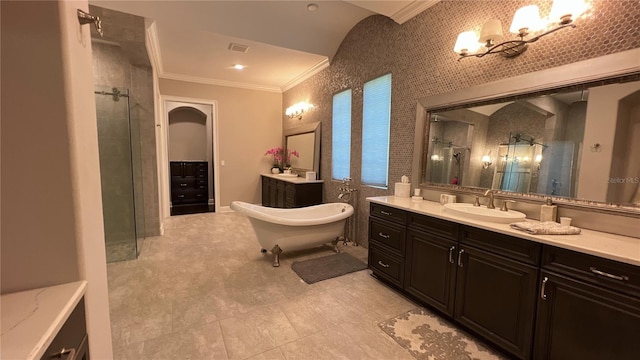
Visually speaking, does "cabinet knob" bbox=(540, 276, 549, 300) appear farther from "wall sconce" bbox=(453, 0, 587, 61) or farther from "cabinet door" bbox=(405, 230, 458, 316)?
"wall sconce" bbox=(453, 0, 587, 61)

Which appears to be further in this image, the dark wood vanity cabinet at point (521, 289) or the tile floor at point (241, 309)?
the tile floor at point (241, 309)

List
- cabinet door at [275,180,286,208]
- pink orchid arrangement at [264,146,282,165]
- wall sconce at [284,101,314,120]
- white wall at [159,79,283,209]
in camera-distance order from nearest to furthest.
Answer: cabinet door at [275,180,286,208] < wall sconce at [284,101,314,120] < white wall at [159,79,283,209] < pink orchid arrangement at [264,146,282,165]

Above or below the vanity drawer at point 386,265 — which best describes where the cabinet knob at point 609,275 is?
above

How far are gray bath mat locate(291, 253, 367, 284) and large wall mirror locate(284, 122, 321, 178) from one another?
1.86 meters

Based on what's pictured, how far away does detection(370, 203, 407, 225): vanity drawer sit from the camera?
2.45m

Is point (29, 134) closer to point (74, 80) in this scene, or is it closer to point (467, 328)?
point (74, 80)

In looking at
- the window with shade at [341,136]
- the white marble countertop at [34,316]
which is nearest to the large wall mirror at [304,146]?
the window with shade at [341,136]

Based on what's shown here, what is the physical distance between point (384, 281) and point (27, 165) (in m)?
2.70

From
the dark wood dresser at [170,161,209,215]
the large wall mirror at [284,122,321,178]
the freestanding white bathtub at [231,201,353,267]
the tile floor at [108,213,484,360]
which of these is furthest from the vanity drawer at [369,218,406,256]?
the dark wood dresser at [170,161,209,215]

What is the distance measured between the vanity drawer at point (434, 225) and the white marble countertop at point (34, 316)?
211 centimetres

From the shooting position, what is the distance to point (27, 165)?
79 cm

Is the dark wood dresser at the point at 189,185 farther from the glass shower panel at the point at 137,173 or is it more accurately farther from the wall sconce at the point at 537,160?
the wall sconce at the point at 537,160

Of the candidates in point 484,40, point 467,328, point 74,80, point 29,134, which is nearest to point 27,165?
point 29,134

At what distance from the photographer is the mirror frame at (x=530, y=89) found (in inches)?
61.3
